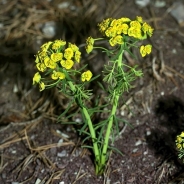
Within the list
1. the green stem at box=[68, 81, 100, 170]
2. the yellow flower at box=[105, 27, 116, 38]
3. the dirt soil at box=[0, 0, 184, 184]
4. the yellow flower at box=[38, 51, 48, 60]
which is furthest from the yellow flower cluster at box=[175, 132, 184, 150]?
the yellow flower at box=[38, 51, 48, 60]

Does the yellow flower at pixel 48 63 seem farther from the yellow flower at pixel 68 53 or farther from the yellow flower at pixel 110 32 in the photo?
the yellow flower at pixel 110 32

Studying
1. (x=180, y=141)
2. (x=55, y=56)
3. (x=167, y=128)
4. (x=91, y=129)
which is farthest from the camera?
(x=167, y=128)

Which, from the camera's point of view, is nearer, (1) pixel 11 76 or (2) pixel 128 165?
(2) pixel 128 165

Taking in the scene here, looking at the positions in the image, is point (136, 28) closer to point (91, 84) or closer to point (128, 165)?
point (128, 165)

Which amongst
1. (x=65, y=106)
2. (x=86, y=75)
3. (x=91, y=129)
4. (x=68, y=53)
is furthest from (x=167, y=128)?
(x=68, y=53)

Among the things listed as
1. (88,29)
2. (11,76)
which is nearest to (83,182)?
(11,76)

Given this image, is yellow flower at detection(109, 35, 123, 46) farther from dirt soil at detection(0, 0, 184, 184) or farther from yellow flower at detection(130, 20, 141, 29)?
dirt soil at detection(0, 0, 184, 184)

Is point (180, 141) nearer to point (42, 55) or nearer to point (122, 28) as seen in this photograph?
point (122, 28)

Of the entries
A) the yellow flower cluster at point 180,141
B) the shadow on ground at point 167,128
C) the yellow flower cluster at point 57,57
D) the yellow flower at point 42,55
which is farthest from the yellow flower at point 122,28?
the shadow on ground at point 167,128
